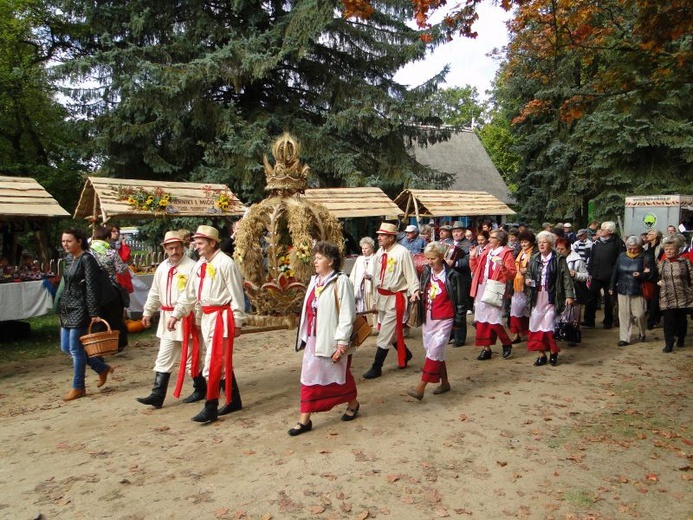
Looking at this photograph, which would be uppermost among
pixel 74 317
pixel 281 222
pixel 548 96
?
pixel 548 96

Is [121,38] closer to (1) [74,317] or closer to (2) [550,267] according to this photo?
(1) [74,317]

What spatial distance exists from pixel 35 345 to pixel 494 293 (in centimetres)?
775

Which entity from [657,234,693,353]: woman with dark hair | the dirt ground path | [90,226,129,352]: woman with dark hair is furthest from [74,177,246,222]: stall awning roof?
[657,234,693,353]: woman with dark hair

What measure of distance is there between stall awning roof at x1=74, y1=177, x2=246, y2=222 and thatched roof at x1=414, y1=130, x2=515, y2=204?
69.1ft

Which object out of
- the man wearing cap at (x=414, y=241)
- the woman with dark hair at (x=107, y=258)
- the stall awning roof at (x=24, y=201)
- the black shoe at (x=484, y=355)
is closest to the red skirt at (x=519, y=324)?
the black shoe at (x=484, y=355)

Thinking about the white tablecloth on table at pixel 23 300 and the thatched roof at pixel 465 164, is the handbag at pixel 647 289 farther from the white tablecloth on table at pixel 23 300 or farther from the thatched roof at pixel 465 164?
the thatched roof at pixel 465 164

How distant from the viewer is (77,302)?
6.75 meters

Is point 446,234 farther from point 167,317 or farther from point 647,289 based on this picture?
point 167,317

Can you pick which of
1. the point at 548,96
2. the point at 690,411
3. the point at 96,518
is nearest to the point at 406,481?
the point at 96,518

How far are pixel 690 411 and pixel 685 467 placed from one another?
1.68 metres

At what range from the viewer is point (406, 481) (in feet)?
14.6

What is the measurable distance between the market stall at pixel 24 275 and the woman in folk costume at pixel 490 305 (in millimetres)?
7081

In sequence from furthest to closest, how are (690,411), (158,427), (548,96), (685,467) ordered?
1. (548,96)
2. (690,411)
3. (158,427)
4. (685,467)

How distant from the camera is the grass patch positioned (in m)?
9.14
